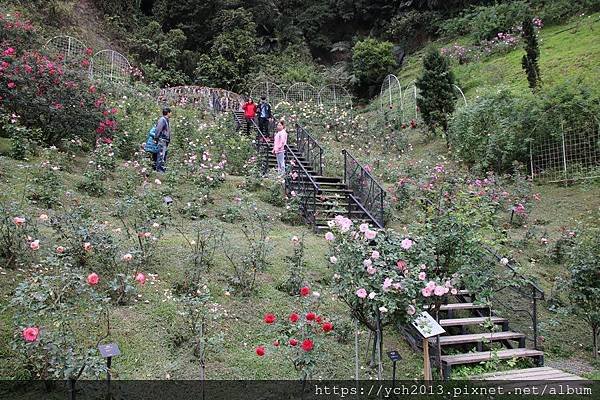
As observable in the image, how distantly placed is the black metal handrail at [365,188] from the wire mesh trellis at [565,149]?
4.51 m

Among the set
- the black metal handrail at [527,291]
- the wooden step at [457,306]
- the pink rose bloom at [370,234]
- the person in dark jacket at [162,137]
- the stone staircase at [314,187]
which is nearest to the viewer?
the pink rose bloom at [370,234]

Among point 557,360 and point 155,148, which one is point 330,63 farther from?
point 557,360

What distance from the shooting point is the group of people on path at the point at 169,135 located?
9.57 meters

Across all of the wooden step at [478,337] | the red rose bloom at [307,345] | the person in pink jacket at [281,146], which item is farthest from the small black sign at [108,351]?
the person in pink jacket at [281,146]

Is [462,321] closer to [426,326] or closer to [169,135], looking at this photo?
[426,326]

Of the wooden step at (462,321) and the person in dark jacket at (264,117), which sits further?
the person in dark jacket at (264,117)

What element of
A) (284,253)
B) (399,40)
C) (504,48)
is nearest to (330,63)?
(399,40)

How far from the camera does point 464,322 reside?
541 centimetres

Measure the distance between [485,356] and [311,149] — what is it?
8.00 m

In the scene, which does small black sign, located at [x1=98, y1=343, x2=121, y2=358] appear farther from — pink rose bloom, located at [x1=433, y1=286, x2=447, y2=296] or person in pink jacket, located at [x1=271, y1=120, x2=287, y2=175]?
person in pink jacket, located at [x1=271, y1=120, x2=287, y2=175]

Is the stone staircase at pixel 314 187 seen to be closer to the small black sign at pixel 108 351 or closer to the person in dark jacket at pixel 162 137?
the person in dark jacket at pixel 162 137

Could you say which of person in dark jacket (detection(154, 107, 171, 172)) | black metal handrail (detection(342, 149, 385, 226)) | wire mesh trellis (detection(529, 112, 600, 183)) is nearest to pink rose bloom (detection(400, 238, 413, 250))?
black metal handrail (detection(342, 149, 385, 226))

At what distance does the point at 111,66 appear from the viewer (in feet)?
61.7

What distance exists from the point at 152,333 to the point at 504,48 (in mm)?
19931
